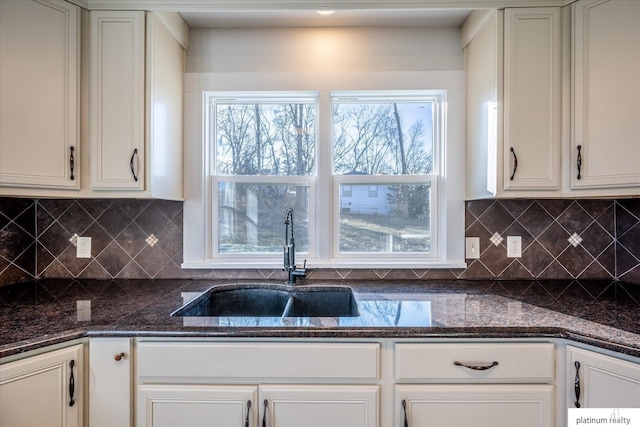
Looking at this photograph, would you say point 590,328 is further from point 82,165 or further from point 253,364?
point 82,165

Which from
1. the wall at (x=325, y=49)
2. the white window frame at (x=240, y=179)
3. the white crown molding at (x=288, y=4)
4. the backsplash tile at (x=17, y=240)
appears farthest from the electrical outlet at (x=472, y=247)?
the backsplash tile at (x=17, y=240)

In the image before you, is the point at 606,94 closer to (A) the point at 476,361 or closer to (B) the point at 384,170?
(B) the point at 384,170

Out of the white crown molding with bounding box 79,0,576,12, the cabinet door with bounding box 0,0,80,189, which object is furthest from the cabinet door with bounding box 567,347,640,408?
the cabinet door with bounding box 0,0,80,189

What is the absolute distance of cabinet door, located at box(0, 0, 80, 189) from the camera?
1.36m

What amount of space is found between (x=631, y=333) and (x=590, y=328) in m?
0.11

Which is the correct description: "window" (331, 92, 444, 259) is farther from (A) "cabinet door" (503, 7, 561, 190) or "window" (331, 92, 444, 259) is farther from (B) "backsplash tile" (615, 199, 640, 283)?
(B) "backsplash tile" (615, 199, 640, 283)

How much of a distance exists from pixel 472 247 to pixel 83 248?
92.7 inches

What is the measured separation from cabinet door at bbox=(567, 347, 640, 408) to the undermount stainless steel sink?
935mm

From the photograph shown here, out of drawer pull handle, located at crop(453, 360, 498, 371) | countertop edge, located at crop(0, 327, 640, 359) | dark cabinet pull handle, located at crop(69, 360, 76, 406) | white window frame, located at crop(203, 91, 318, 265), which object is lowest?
dark cabinet pull handle, located at crop(69, 360, 76, 406)

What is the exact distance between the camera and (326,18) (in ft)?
5.91

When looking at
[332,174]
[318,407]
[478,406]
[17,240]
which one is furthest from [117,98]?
[478,406]

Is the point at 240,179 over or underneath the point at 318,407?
over

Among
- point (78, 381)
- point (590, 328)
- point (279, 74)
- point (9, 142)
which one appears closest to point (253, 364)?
point (78, 381)

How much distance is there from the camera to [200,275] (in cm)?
188
